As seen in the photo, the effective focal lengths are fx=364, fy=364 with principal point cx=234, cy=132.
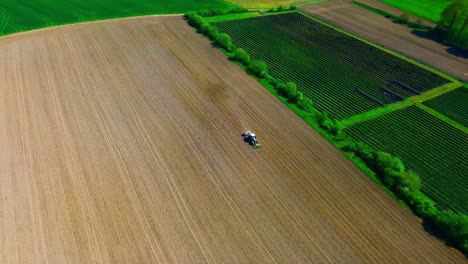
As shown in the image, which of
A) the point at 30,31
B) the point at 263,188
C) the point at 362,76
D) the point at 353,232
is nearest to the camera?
the point at 353,232

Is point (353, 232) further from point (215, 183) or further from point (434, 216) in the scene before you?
point (215, 183)

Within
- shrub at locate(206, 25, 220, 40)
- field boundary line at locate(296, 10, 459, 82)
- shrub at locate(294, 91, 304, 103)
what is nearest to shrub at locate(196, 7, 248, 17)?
shrub at locate(206, 25, 220, 40)

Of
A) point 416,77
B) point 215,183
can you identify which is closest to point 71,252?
point 215,183

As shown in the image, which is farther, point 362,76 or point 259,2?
point 259,2

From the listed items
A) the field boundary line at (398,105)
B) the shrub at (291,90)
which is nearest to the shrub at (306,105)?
the shrub at (291,90)

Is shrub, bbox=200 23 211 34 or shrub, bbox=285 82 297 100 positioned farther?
shrub, bbox=200 23 211 34

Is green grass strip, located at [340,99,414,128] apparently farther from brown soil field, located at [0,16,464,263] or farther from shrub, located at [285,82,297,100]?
shrub, located at [285,82,297,100]

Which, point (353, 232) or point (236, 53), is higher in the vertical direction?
point (236, 53)
